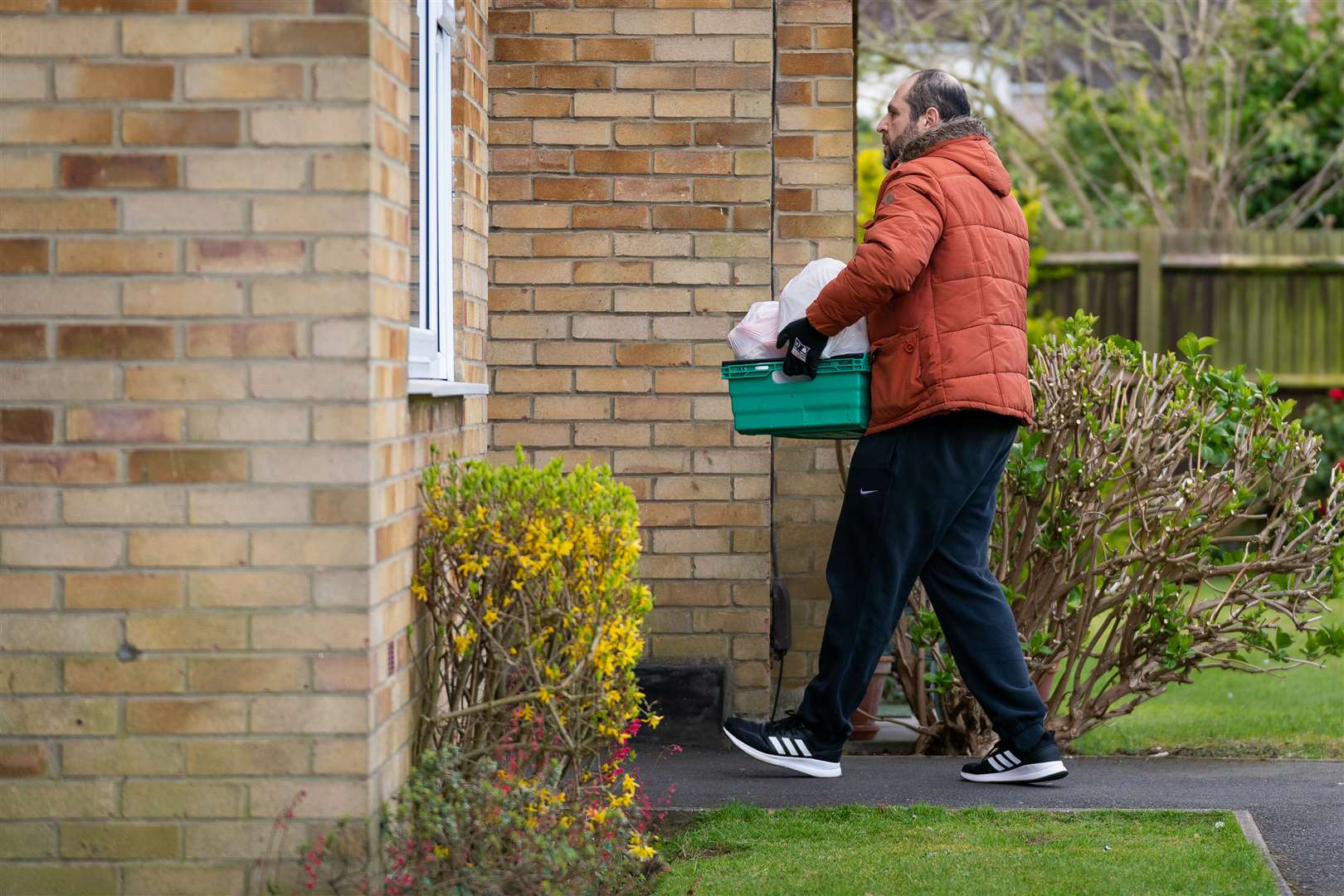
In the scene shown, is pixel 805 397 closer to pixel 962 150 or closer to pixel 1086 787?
pixel 962 150

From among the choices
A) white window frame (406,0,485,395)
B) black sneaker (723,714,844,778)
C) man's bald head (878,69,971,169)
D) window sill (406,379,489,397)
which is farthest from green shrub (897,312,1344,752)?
white window frame (406,0,485,395)

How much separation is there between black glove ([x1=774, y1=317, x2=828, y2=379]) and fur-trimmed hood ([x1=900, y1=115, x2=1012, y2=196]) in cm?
62

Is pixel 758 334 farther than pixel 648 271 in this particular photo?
No

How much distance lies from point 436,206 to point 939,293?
4.75 ft

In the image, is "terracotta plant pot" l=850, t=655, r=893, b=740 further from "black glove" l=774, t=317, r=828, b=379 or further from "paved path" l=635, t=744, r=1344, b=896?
"black glove" l=774, t=317, r=828, b=379

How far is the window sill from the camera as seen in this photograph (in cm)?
383

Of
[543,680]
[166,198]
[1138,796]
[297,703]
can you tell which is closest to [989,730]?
[1138,796]

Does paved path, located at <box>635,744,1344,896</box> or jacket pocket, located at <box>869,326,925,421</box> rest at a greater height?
jacket pocket, located at <box>869,326,925,421</box>

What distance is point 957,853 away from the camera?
4.18 meters

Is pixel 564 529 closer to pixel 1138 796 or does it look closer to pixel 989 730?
pixel 1138 796

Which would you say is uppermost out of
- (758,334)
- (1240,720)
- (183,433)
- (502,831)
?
(758,334)

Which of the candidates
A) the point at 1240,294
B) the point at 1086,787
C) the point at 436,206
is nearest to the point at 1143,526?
the point at 1086,787

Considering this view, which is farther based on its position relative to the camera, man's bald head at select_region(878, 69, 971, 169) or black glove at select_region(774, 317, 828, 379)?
man's bald head at select_region(878, 69, 971, 169)

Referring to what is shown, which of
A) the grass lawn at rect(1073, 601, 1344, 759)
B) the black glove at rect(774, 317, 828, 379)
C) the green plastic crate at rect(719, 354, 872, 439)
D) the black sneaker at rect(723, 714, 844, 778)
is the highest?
the black glove at rect(774, 317, 828, 379)
